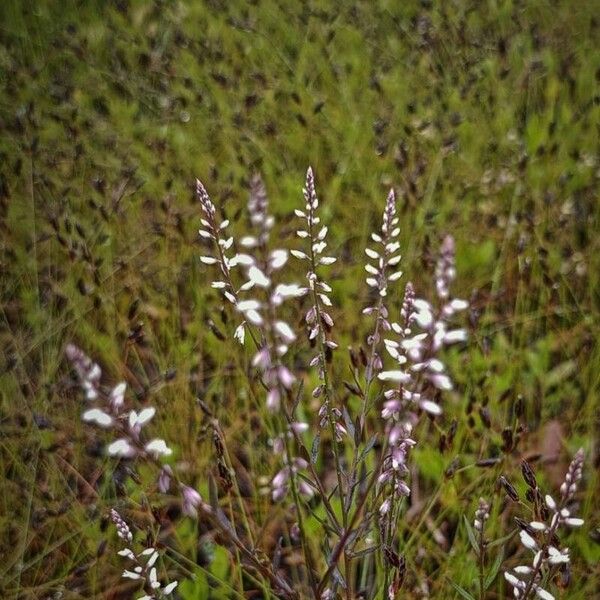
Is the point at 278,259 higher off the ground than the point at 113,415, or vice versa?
the point at 278,259

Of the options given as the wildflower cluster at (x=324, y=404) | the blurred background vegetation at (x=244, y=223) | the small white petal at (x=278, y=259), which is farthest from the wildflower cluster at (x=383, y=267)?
the blurred background vegetation at (x=244, y=223)

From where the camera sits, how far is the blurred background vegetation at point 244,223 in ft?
5.54

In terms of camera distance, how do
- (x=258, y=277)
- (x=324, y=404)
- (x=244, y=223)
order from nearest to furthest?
(x=258, y=277), (x=324, y=404), (x=244, y=223)

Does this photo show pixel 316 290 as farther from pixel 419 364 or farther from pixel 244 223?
pixel 244 223

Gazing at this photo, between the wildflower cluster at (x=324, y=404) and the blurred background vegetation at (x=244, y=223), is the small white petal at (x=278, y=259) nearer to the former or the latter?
the wildflower cluster at (x=324, y=404)

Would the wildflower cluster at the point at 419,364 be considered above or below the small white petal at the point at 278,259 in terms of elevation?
below

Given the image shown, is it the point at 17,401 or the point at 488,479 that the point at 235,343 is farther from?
the point at 488,479

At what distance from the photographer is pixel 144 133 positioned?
3.13 metres

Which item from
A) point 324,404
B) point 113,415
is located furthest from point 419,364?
point 113,415

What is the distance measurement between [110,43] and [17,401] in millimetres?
2258

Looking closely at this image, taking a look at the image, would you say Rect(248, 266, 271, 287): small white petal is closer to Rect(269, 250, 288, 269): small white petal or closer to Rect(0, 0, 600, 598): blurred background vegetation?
Rect(269, 250, 288, 269): small white petal

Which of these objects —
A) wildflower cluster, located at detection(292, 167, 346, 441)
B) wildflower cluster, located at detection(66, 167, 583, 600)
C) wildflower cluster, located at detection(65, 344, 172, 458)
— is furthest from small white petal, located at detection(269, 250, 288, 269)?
wildflower cluster, located at detection(65, 344, 172, 458)

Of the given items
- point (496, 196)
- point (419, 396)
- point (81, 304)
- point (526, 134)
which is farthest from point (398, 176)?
point (419, 396)

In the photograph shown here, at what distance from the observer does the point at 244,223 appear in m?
2.64
